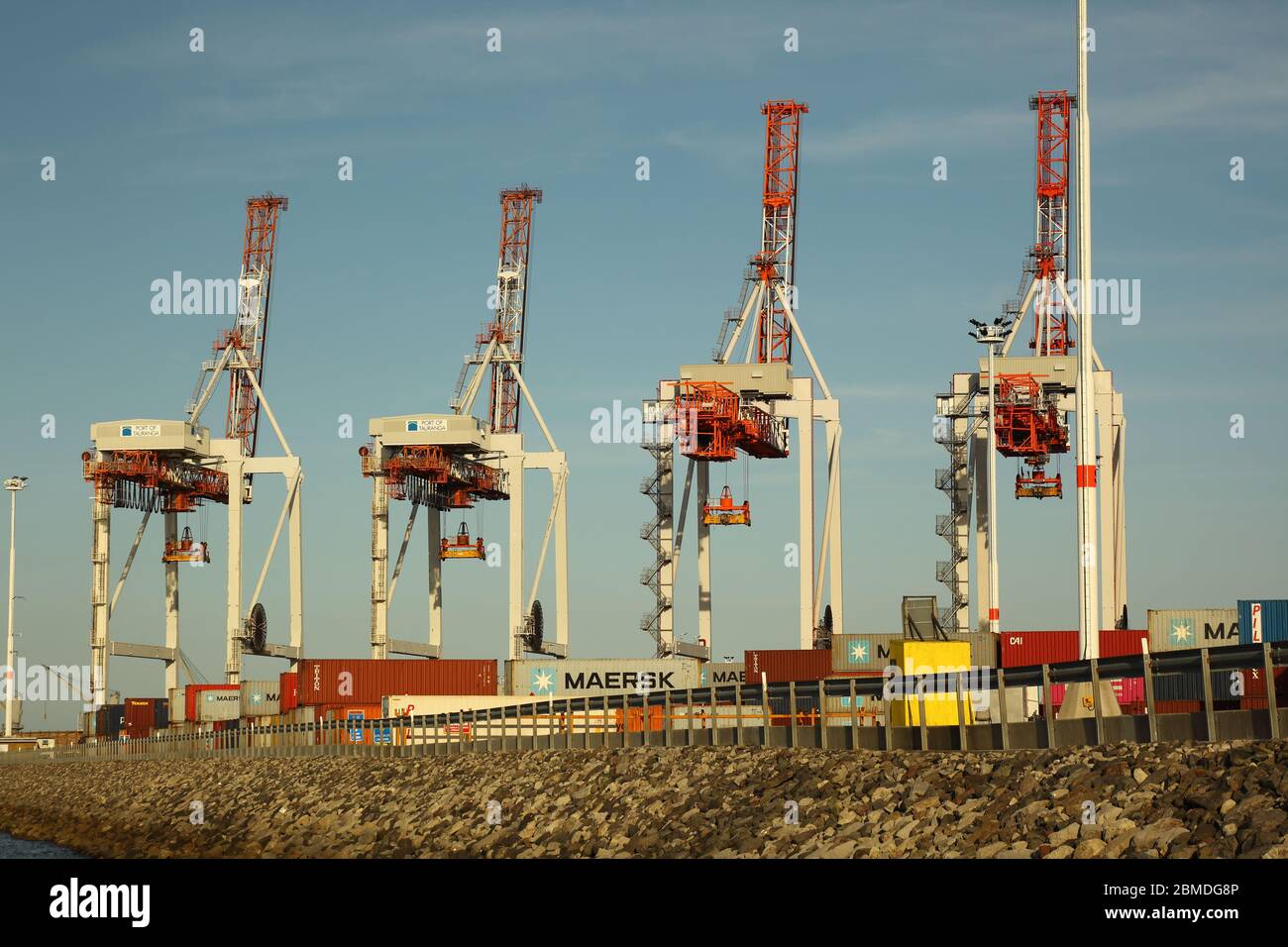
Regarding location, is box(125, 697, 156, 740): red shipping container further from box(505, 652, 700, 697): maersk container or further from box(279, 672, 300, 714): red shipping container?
box(505, 652, 700, 697): maersk container

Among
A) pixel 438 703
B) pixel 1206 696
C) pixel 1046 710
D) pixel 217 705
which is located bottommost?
pixel 217 705

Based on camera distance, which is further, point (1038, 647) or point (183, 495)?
point (183, 495)

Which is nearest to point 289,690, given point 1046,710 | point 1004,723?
point 1004,723

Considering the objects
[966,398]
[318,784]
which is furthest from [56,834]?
[966,398]

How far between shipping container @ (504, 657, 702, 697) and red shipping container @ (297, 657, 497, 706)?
2930 millimetres

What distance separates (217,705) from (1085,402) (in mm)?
72795

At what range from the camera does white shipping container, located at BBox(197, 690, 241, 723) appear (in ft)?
316

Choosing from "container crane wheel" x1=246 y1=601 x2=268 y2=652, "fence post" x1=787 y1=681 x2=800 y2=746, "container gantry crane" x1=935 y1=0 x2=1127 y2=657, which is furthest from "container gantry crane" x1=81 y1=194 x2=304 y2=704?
"fence post" x1=787 y1=681 x2=800 y2=746

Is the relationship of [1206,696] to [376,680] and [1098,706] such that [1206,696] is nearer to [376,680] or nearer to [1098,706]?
[1098,706]

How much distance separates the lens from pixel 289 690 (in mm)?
82938

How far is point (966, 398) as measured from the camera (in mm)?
87625
